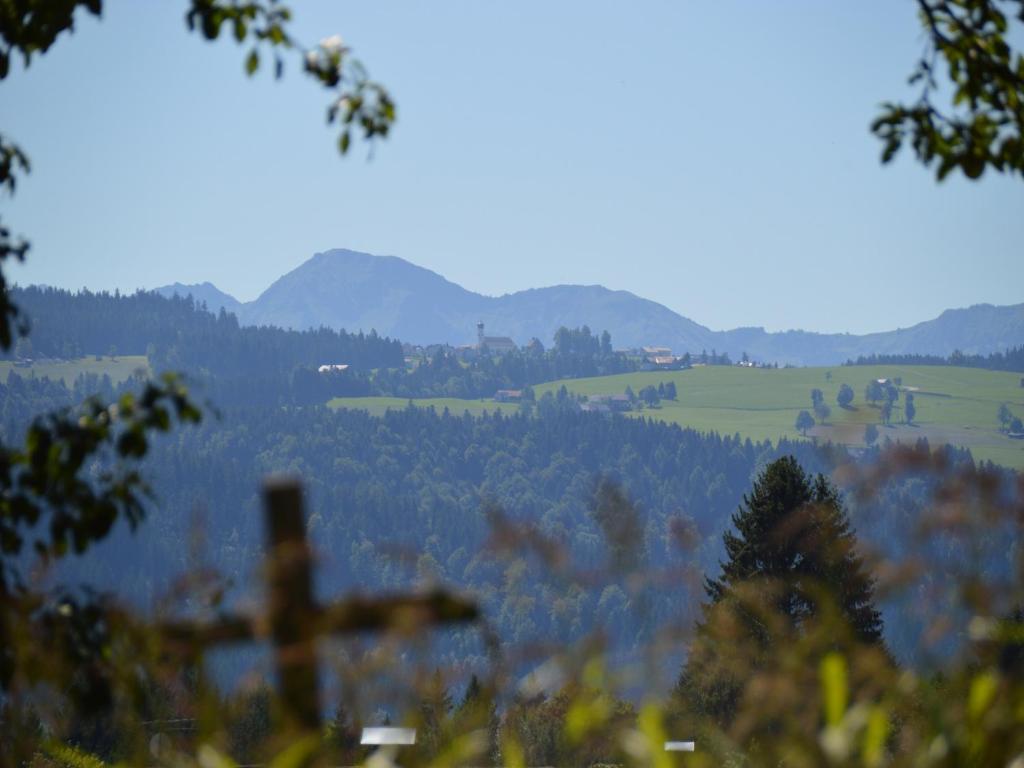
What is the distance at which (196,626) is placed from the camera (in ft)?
8.23

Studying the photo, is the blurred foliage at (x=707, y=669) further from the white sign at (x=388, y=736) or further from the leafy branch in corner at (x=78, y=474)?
the leafy branch in corner at (x=78, y=474)

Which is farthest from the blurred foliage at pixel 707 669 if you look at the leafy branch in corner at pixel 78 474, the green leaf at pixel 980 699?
the leafy branch in corner at pixel 78 474

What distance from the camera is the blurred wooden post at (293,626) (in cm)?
230

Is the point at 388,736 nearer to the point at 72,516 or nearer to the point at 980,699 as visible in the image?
the point at 72,516

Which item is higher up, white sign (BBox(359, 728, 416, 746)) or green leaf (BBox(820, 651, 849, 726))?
green leaf (BBox(820, 651, 849, 726))

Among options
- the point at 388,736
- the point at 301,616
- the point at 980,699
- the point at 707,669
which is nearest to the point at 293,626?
the point at 301,616

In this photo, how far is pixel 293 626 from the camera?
7.71ft

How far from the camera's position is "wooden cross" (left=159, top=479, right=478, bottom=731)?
2.30m

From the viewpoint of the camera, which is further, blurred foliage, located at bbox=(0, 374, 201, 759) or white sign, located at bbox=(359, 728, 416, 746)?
blurred foliage, located at bbox=(0, 374, 201, 759)

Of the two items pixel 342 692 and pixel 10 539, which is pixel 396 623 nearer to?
pixel 342 692

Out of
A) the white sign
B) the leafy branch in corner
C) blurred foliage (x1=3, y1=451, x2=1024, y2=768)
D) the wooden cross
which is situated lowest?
the white sign

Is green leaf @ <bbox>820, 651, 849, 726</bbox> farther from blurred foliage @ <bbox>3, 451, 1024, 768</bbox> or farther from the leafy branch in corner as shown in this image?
the leafy branch in corner

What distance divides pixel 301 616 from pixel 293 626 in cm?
2

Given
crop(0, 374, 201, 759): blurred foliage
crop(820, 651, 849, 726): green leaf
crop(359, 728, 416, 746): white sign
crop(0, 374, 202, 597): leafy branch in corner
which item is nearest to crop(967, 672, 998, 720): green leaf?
crop(820, 651, 849, 726): green leaf
